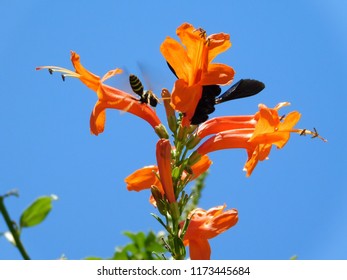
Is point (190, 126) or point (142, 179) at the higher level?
point (190, 126)

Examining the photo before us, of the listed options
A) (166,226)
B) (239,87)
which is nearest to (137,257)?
(166,226)

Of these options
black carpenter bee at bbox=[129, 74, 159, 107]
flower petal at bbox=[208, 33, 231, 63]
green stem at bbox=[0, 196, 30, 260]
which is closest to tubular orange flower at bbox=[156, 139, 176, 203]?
black carpenter bee at bbox=[129, 74, 159, 107]

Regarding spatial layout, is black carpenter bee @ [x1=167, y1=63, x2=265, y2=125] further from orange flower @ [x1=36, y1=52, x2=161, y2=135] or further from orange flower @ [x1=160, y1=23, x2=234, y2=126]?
orange flower @ [x1=36, y1=52, x2=161, y2=135]

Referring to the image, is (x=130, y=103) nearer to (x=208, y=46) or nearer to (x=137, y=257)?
(x=208, y=46)

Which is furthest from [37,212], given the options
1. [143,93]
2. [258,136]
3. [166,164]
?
[258,136]

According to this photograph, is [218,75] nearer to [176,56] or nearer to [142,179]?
[176,56]

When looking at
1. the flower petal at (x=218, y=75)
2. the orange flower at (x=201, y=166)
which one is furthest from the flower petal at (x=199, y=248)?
the flower petal at (x=218, y=75)
